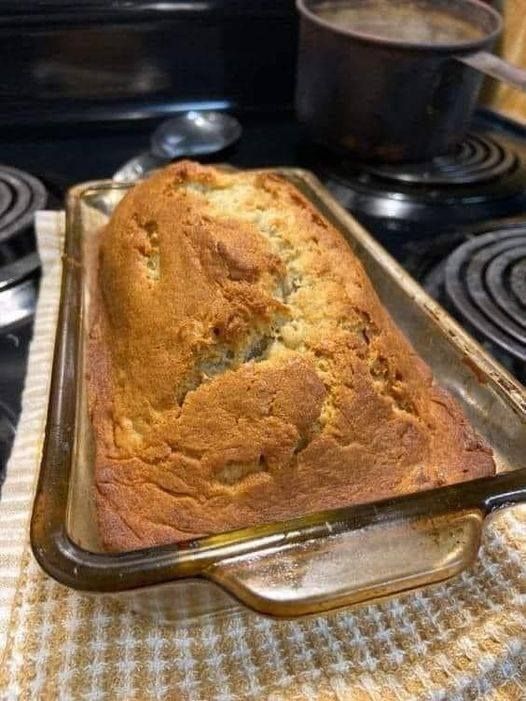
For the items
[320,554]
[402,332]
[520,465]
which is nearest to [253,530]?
[320,554]

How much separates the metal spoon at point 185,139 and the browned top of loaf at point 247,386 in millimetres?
396

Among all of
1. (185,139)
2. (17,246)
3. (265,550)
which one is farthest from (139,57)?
(265,550)

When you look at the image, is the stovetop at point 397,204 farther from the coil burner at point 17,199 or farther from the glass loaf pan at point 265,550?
the glass loaf pan at point 265,550

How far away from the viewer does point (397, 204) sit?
1193 millimetres

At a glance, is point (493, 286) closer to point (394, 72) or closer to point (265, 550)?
point (394, 72)

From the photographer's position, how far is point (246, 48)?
140cm

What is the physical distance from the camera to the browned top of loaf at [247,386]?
633mm

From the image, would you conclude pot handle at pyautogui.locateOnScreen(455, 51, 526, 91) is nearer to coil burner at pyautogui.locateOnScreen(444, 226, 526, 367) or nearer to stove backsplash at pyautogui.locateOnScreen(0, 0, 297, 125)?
coil burner at pyautogui.locateOnScreen(444, 226, 526, 367)

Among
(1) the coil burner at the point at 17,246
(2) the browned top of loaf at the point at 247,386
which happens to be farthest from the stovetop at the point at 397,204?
(2) the browned top of loaf at the point at 247,386

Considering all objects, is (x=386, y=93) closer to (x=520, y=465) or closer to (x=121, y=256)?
(x=121, y=256)

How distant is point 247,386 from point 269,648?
0.23 m

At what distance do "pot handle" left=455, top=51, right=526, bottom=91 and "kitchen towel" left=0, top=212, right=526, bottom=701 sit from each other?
0.69 metres

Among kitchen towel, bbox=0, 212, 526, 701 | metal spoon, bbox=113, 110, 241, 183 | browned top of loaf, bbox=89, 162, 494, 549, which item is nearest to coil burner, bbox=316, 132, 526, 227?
metal spoon, bbox=113, 110, 241, 183

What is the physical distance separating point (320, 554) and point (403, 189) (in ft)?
2.78
